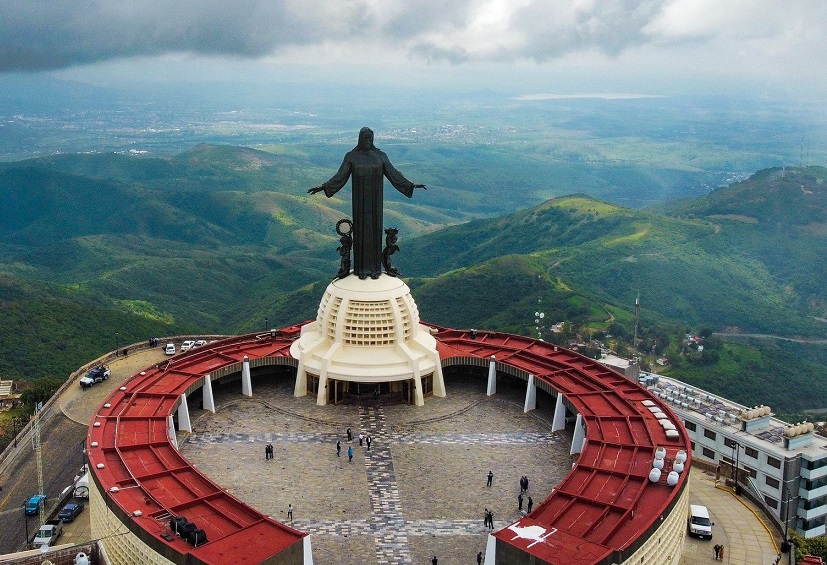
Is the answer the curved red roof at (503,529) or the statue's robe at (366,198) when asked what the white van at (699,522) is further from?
the statue's robe at (366,198)

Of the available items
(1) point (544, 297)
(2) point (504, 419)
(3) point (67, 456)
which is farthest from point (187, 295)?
(2) point (504, 419)

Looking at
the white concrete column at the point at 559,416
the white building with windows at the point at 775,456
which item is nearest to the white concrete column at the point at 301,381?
the white concrete column at the point at 559,416

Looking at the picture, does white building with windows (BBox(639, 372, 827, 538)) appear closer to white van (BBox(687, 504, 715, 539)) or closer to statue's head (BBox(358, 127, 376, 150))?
white van (BBox(687, 504, 715, 539))

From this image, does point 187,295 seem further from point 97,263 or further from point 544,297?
point 544,297

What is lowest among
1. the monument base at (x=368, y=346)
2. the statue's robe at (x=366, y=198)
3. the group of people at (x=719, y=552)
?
the group of people at (x=719, y=552)

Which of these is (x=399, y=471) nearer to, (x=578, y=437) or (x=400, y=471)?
(x=400, y=471)

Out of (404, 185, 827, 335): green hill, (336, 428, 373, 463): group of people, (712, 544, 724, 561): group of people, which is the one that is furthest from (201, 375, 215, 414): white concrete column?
(404, 185, 827, 335): green hill

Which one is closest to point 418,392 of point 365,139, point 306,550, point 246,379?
point 246,379
